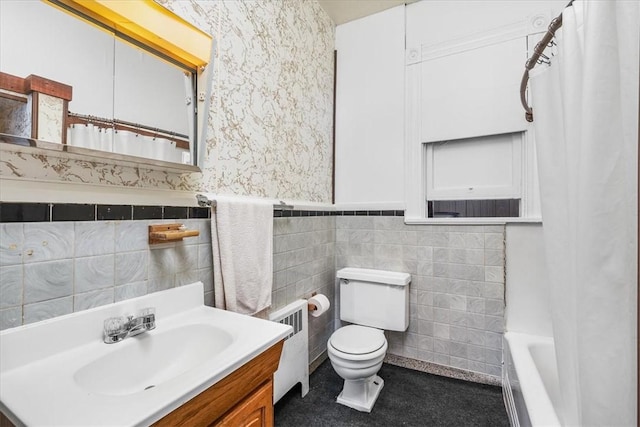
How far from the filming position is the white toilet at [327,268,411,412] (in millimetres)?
1656

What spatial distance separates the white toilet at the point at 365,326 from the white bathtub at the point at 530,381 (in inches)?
25.0

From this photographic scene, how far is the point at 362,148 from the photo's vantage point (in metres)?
2.38

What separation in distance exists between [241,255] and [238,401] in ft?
1.96

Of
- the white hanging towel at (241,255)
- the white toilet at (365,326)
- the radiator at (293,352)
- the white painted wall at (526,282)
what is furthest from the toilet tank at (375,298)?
the white hanging towel at (241,255)

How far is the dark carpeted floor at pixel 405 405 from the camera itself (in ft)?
5.32

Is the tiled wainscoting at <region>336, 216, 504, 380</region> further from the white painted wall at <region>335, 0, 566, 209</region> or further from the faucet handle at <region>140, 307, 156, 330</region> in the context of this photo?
the faucet handle at <region>140, 307, 156, 330</region>

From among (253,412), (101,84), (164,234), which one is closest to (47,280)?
(164,234)

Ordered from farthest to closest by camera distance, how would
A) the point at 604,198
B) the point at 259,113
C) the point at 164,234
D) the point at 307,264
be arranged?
the point at 307,264, the point at 259,113, the point at 164,234, the point at 604,198

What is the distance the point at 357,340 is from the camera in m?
1.78

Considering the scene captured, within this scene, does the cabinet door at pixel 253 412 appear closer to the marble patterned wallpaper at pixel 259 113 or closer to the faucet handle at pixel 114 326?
the faucet handle at pixel 114 326

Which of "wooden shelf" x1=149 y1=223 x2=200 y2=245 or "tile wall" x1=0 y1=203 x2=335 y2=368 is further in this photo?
"wooden shelf" x1=149 y1=223 x2=200 y2=245

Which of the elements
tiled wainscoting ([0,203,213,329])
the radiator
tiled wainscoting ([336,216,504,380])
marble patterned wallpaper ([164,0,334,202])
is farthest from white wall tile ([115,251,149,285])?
tiled wainscoting ([336,216,504,380])

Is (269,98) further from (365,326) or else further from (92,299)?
(365,326)

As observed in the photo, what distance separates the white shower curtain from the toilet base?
119cm
